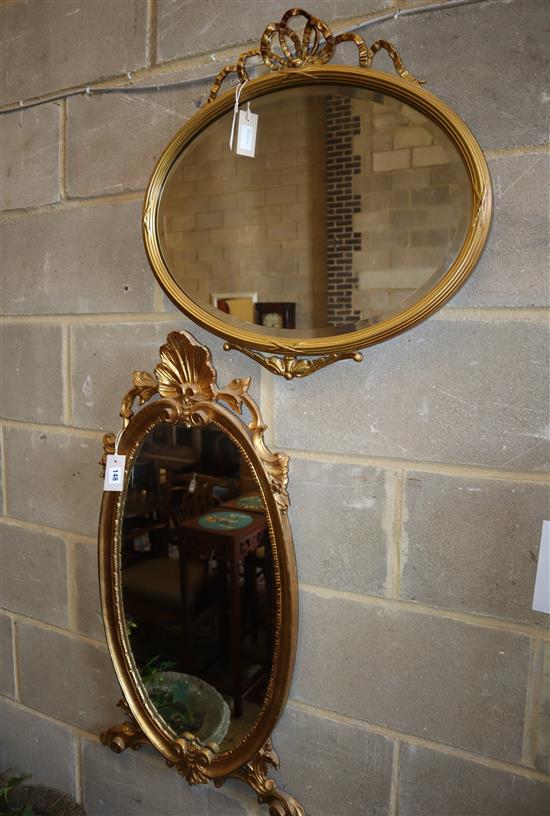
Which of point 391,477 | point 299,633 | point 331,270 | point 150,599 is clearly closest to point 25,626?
point 150,599

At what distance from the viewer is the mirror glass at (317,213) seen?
0.78 metres

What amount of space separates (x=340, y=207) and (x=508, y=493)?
0.49m

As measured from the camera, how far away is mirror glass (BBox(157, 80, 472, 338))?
781mm

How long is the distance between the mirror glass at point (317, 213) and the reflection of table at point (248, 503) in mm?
281

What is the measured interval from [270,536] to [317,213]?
527 millimetres

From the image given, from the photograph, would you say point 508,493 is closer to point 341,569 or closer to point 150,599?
point 341,569

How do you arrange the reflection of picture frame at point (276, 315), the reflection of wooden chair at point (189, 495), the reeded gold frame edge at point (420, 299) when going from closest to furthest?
the reeded gold frame edge at point (420, 299), the reflection of picture frame at point (276, 315), the reflection of wooden chair at point (189, 495)

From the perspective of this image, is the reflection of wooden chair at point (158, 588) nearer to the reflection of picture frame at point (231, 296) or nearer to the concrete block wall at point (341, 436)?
the concrete block wall at point (341, 436)

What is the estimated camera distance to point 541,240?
766mm

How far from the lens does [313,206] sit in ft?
2.79

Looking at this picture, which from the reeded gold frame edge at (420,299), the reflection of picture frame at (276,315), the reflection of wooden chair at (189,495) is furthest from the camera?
the reflection of wooden chair at (189,495)

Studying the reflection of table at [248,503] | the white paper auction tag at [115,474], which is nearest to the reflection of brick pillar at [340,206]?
the reflection of table at [248,503]

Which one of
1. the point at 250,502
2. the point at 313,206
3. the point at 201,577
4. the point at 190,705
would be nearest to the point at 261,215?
the point at 313,206

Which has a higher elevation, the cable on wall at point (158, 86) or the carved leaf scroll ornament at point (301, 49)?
Answer: the cable on wall at point (158, 86)
